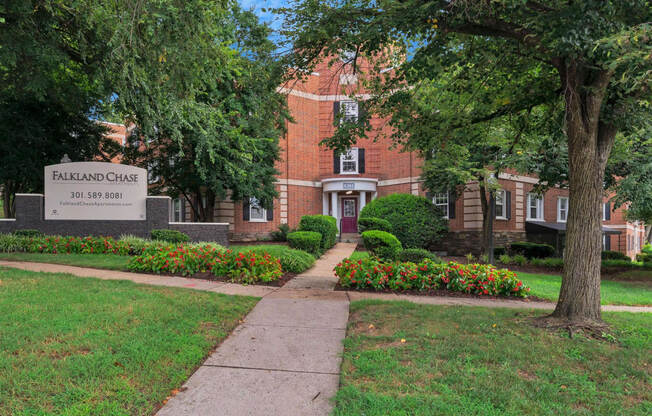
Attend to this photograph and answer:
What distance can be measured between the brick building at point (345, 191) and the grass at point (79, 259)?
981 centimetres

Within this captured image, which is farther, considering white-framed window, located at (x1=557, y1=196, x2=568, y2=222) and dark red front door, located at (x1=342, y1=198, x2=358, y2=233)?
white-framed window, located at (x1=557, y1=196, x2=568, y2=222)

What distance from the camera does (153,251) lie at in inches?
386

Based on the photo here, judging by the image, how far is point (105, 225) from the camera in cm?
1423

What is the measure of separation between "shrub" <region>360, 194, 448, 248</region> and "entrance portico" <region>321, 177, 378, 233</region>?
3.30 meters

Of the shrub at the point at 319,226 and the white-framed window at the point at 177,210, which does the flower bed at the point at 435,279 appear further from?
the white-framed window at the point at 177,210

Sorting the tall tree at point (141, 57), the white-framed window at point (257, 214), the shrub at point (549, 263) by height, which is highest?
the tall tree at point (141, 57)

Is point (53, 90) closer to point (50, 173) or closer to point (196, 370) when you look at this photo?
point (50, 173)

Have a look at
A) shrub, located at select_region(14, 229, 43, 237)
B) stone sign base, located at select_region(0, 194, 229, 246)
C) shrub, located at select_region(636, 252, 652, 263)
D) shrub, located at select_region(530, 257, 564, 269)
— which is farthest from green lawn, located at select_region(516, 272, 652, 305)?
shrub, located at select_region(14, 229, 43, 237)

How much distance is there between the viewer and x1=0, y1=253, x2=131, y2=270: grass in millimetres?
9516

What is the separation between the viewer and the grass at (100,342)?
3.15 metres

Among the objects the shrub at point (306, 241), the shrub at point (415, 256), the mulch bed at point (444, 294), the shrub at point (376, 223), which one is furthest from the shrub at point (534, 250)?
the mulch bed at point (444, 294)

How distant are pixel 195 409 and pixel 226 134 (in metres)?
11.8

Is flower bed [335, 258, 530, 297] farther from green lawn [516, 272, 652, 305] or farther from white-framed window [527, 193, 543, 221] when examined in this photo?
white-framed window [527, 193, 543, 221]

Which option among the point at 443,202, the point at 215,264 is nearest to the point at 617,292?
the point at 443,202
